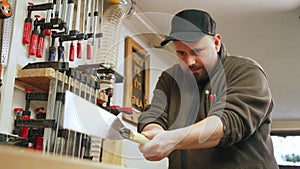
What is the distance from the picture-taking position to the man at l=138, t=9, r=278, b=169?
1.00 metres

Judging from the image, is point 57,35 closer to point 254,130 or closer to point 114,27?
point 114,27

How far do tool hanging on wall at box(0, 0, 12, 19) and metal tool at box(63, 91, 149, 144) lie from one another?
75cm

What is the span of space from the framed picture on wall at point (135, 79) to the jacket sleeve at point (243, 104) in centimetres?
93

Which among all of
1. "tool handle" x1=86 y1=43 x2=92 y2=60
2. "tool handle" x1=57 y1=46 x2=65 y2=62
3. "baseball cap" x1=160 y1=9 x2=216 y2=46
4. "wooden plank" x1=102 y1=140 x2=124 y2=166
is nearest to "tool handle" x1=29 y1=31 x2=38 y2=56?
"tool handle" x1=57 y1=46 x2=65 y2=62

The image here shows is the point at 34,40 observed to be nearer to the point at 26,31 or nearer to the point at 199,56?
the point at 26,31

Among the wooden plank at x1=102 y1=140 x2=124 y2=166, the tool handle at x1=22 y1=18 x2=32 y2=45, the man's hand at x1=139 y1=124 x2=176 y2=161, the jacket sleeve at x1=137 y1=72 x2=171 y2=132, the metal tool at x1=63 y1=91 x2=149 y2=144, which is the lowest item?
the wooden plank at x1=102 y1=140 x2=124 y2=166

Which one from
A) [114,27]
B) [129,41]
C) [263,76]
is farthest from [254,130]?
[129,41]

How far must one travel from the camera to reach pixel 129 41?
2500mm

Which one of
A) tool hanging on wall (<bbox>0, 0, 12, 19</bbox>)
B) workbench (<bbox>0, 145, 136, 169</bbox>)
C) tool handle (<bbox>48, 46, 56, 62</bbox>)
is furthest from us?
tool handle (<bbox>48, 46, 56, 62</bbox>)

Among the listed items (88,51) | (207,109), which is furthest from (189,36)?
(88,51)

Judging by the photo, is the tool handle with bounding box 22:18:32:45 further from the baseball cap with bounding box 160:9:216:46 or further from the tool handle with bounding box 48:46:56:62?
the baseball cap with bounding box 160:9:216:46

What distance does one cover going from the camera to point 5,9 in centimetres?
138

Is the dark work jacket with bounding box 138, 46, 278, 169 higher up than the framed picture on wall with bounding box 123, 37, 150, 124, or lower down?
lower down

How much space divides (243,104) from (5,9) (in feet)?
3.05
